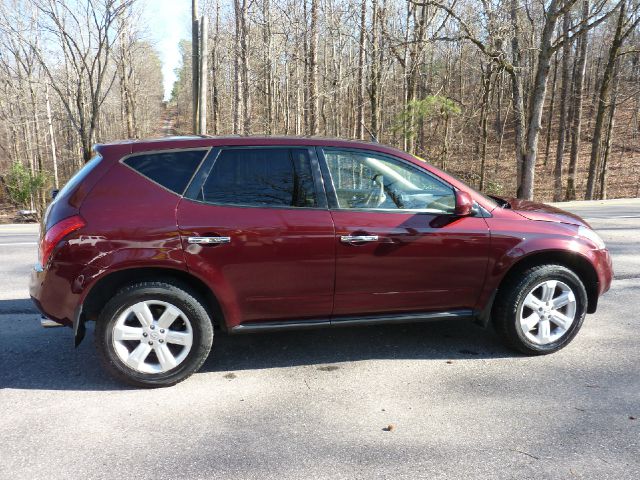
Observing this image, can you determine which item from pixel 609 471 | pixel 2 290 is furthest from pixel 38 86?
pixel 609 471

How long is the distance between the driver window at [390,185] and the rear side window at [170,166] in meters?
1.04

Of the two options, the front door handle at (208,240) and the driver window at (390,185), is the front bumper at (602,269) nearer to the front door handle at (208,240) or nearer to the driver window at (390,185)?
the driver window at (390,185)

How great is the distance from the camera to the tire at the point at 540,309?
395 centimetres

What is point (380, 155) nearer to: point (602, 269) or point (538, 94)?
point (602, 269)

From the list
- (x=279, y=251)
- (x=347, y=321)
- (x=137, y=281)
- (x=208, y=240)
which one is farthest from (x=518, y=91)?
(x=137, y=281)

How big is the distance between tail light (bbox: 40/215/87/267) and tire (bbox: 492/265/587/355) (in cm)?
326

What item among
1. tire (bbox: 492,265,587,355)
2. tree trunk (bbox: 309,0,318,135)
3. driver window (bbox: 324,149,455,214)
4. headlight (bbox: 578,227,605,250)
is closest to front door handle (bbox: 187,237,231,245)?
driver window (bbox: 324,149,455,214)

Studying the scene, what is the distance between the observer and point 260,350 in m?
4.22

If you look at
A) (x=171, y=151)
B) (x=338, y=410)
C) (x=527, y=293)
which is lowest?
(x=338, y=410)

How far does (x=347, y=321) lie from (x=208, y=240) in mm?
1232

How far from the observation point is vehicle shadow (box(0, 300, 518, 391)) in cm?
373

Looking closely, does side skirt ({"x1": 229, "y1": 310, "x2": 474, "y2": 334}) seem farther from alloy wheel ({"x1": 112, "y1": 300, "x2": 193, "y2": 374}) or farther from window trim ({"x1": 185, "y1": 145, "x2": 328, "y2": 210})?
window trim ({"x1": 185, "y1": 145, "x2": 328, "y2": 210})

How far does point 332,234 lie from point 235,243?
27.9 inches

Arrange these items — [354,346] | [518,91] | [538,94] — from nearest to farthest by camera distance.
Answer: [354,346], [538,94], [518,91]
